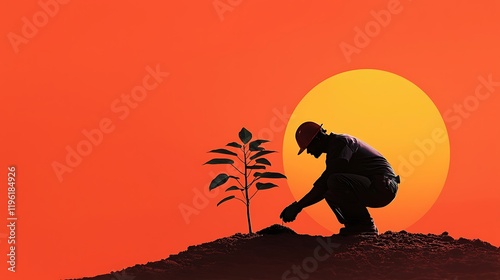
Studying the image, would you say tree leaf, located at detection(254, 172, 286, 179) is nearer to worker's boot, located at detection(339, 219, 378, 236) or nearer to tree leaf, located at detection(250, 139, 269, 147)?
tree leaf, located at detection(250, 139, 269, 147)

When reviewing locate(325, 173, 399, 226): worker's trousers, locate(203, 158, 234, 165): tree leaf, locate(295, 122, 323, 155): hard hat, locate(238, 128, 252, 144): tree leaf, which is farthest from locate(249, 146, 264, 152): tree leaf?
locate(325, 173, 399, 226): worker's trousers

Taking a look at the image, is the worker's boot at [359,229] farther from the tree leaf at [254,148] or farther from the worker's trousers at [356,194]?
the tree leaf at [254,148]

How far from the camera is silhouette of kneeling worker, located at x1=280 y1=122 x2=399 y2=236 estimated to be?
927 cm

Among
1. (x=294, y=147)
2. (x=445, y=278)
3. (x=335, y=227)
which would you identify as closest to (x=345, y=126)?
(x=294, y=147)

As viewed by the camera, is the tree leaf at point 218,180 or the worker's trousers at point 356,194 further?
the tree leaf at point 218,180

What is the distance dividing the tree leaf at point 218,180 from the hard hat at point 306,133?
1.24 m

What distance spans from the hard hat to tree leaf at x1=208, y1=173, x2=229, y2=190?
1.24m

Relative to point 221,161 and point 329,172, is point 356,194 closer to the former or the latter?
point 329,172

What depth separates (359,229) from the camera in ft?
31.0

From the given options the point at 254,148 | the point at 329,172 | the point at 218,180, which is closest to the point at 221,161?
the point at 218,180

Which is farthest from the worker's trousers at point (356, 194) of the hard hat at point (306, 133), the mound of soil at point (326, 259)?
the hard hat at point (306, 133)

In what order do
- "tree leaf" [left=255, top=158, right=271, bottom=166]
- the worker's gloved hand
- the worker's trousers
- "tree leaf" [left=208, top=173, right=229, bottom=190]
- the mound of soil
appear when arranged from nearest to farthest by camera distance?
the mound of soil → the worker's trousers → the worker's gloved hand → "tree leaf" [left=208, top=173, right=229, bottom=190] → "tree leaf" [left=255, top=158, right=271, bottom=166]

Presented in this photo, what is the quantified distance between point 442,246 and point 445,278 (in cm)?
143

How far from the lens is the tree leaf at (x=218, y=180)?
10.0 meters
